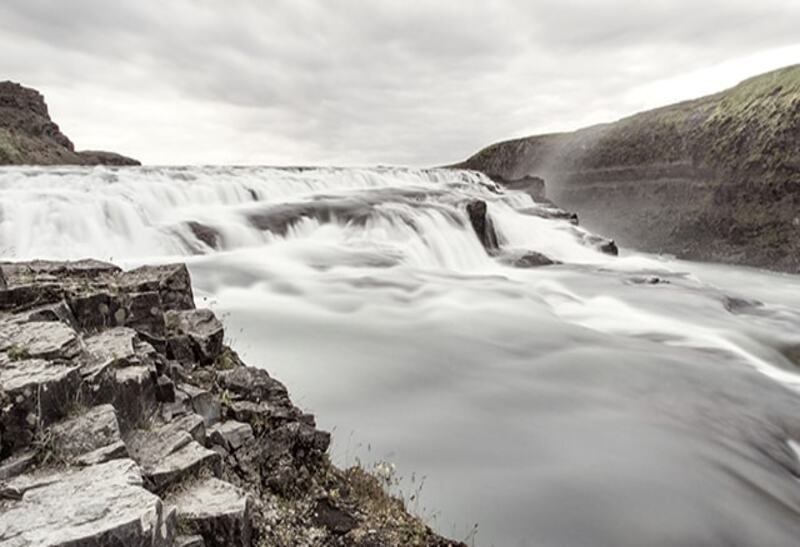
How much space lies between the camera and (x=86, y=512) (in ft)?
10.6

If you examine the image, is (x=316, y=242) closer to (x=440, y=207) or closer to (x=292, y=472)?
(x=440, y=207)

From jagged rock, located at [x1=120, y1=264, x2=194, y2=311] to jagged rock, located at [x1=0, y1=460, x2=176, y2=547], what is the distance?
4.29 metres

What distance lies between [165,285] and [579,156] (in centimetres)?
6249

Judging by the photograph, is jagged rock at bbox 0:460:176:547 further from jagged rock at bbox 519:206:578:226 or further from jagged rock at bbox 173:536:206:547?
jagged rock at bbox 519:206:578:226

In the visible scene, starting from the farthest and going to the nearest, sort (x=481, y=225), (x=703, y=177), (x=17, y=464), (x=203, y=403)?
1. (x=703, y=177)
2. (x=481, y=225)
3. (x=203, y=403)
4. (x=17, y=464)

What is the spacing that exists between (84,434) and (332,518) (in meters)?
2.49

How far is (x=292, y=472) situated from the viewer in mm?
5715

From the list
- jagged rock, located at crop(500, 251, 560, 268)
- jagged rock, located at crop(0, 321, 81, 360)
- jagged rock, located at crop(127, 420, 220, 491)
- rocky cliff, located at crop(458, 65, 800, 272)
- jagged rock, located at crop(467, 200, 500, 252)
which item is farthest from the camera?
rocky cliff, located at crop(458, 65, 800, 272)

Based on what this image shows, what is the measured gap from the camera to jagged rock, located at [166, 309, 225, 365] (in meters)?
7.23

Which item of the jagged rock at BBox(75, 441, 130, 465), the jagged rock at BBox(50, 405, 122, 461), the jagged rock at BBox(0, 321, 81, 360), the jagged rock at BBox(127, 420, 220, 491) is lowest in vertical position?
the jagged rock at BBox(127, 420, 220, 491)

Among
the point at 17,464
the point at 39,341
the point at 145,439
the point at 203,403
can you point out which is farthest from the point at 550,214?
the point at 17,464

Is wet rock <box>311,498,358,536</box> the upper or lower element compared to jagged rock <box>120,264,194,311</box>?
lower

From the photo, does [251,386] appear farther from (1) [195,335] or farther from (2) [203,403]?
(1) [195,335]

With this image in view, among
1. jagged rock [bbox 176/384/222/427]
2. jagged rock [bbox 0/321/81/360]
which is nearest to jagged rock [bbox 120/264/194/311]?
jagged rock [bbox 176/384/222/427]
